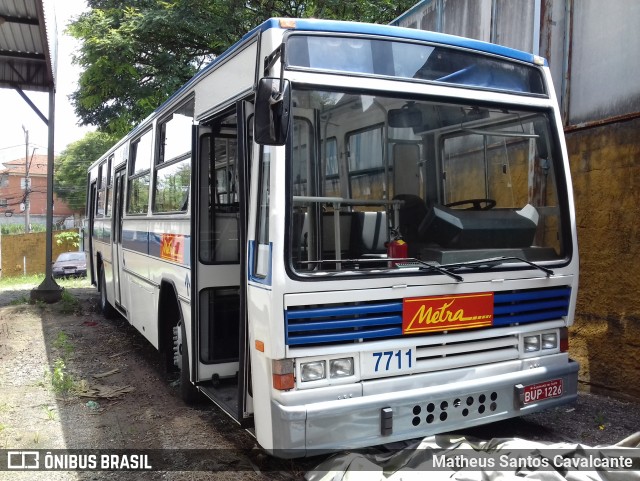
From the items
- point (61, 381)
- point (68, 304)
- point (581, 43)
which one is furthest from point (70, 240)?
point (581, 43)

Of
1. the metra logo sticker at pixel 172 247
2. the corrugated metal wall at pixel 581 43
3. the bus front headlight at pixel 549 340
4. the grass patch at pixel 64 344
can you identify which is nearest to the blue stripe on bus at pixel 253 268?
the metra logo sticker at pixel 172 247

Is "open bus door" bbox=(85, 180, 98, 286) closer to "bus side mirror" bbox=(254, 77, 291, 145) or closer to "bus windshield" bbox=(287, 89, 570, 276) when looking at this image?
"bus windshield" bbox=(287, 89, 570, 276)

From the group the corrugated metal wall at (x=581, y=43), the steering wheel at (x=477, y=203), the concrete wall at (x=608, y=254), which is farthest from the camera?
the corrugated metal wall at (x=581, y=43)

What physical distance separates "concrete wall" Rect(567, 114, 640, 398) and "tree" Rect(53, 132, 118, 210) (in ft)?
144

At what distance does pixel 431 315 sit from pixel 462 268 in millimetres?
389

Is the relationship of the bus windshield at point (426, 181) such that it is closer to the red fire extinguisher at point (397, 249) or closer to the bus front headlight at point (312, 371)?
the red fire extinguisher at point (397, 249)

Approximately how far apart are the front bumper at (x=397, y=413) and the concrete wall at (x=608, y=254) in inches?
73.3

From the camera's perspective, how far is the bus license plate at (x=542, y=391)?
4.01m

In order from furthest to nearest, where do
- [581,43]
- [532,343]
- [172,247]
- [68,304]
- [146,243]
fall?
[68,304] < [146,243] < [581,43] < [172,247] < [532,343]

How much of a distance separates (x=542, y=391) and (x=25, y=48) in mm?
12349

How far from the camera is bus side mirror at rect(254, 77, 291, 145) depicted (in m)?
3.24

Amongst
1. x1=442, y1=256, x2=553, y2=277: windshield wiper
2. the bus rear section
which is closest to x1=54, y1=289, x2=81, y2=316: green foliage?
the bus rear section

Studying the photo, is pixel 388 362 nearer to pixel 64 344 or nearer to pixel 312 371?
pixel 312 371

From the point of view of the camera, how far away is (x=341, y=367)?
3.51 metres
